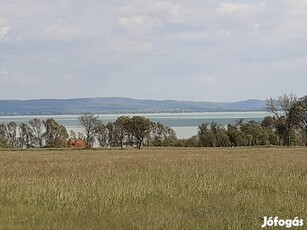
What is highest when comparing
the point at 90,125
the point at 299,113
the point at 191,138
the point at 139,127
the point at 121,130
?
the point at 299,113

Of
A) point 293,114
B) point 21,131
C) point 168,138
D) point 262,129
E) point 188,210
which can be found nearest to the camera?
point 188,210

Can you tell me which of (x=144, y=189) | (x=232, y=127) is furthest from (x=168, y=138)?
(x=144, y=189)

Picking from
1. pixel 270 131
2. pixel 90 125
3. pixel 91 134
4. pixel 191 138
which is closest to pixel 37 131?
pixel 91 134

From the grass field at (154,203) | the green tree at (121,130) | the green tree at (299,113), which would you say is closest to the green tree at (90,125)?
the green tree at (121,130)

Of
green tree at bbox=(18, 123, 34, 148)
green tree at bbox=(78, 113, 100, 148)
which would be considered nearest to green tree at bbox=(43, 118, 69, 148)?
green tree at bbox=(18, 123, 34, 148)

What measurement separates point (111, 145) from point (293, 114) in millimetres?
37401

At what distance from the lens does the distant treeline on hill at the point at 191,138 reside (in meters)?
91.4

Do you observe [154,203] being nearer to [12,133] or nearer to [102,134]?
[102,134]

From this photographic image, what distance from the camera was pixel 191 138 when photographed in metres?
105

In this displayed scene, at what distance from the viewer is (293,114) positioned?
298 ft

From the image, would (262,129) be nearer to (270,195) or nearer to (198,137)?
(198,137)

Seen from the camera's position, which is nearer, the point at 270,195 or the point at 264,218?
the point at 264,218

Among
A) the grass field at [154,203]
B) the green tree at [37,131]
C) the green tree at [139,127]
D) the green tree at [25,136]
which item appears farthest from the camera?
the green tree at [25,136]

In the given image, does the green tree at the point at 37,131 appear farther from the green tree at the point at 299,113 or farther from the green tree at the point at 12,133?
the green tree at the point at 299,113
